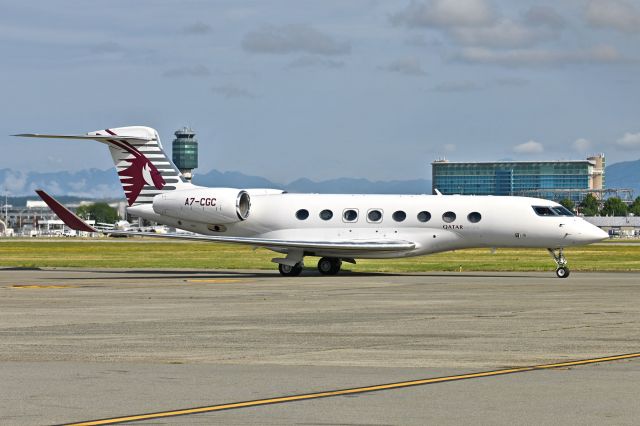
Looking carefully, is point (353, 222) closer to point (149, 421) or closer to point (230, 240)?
point (230, 240)

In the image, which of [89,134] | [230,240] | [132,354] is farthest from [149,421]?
[89,134]

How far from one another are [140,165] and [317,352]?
31305mm

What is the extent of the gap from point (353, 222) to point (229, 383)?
31197mm

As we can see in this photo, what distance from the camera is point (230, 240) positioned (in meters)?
43.2

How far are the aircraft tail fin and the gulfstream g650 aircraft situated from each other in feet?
0.14

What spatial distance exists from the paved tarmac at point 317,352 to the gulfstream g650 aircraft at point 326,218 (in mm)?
9476

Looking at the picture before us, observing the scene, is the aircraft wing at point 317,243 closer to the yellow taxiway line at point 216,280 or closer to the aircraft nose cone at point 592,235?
the yellow taxiway line at point 216,280

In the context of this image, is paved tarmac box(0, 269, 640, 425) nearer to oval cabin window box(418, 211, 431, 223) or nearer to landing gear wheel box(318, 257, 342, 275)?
oval cabin window box(418, 211, 431, 223)

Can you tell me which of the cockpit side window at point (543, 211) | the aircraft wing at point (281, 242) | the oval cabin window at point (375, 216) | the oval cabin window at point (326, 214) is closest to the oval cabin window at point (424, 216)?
the aircraft wing at point (281, 242)

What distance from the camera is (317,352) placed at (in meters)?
16.9

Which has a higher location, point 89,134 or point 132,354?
point 89,134

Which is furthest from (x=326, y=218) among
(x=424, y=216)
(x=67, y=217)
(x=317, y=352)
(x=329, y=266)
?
(x=317, y=352)

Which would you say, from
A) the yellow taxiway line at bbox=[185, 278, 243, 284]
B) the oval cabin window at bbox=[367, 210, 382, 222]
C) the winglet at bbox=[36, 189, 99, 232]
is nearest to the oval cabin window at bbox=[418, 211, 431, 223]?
the oval cabin window at bbox=[367, 210, 382, 222]

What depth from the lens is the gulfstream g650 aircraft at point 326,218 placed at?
1686 inches
